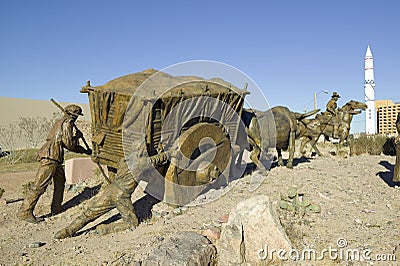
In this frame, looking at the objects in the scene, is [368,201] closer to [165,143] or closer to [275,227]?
[275,227]

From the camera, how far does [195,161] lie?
7125 mm

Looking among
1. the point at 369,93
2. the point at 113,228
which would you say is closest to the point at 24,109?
the point at 369,93

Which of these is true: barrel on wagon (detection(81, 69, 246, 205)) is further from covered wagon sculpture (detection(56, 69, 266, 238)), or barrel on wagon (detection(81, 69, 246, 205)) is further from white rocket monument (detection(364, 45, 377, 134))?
white rocket monument (detection(364, 45, 377, 134))

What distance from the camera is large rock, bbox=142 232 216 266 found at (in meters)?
4.31

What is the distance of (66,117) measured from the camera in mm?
7344

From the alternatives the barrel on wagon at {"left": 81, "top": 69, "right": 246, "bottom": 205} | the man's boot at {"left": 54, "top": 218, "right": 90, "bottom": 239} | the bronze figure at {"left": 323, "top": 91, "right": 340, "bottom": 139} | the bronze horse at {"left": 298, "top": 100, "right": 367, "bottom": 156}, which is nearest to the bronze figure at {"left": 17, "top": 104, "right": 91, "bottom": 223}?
the barrel on wagon at {"left": 81, "top": 69, "right": 246, "bottom": 205}

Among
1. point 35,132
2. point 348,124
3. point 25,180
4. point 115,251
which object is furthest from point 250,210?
point 35,132

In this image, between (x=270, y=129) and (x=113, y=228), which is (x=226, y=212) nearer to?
(x=113, y=228)

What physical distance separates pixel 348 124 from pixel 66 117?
1001cm

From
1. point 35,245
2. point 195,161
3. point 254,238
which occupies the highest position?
point 195,161

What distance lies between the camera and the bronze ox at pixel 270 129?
9.05 meters

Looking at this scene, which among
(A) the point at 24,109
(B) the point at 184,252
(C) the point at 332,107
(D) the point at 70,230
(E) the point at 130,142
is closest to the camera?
(B) the point at 184,252

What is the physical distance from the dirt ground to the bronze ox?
0.76 m

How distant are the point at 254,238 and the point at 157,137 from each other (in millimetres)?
2551
